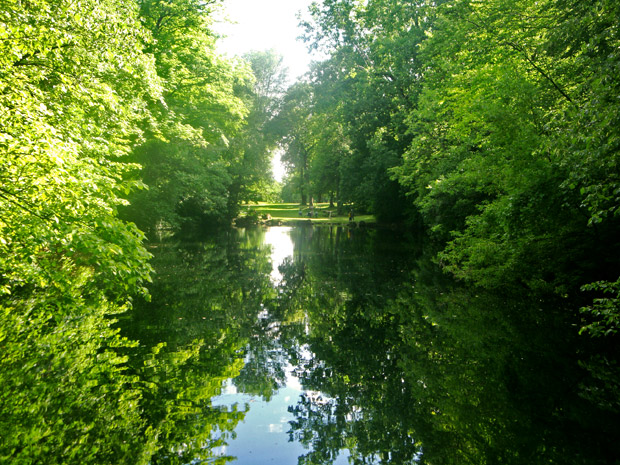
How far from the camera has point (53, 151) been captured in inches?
270

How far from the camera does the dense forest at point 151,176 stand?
6.14 m

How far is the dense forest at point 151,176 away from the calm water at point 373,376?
0.33m

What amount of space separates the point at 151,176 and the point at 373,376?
2153 cm

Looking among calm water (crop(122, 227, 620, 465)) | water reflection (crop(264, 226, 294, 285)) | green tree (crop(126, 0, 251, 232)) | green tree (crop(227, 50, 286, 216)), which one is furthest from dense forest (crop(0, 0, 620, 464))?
green tree (crop(227, 50, 286, 216))

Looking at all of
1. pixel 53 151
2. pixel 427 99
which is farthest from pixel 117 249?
pixel 427 99

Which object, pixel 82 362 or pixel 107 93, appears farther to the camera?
pixel 107 93

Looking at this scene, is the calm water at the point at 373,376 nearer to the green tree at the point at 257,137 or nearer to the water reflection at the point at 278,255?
the water reflection at the point at 278,255

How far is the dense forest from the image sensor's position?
614 centimetres

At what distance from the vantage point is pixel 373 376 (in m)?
7.02

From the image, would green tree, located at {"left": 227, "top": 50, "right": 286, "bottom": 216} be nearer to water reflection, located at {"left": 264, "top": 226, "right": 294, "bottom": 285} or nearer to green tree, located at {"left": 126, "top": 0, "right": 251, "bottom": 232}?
green tree, located at {"left": 126, "top": 0, "right": 251, "bottom": 232}

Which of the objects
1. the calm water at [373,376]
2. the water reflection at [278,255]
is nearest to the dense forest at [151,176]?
the calm water at [373,376]

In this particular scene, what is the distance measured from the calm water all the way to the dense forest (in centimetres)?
33

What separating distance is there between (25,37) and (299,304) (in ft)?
Answer: 26.1

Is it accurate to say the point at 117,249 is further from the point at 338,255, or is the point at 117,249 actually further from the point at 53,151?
the point at 338,255
